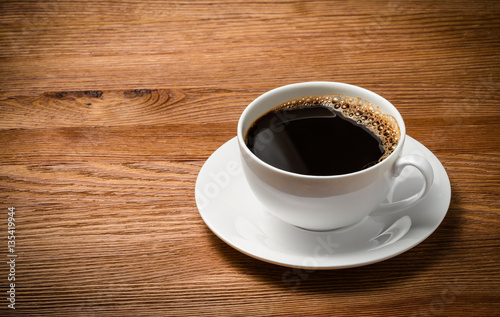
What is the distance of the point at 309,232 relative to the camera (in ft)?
2.59

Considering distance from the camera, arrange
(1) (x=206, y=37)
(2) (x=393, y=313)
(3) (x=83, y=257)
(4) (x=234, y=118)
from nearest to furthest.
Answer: (2) (x=393, y=313) → (3) (x=83, y=257) → (4) (x=234, y=118) → (1) (x=206, y=37)

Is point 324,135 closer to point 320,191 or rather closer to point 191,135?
point 320,191

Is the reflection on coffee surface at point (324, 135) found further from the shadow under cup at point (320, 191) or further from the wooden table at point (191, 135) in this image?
the wooden table at point (191, 135)

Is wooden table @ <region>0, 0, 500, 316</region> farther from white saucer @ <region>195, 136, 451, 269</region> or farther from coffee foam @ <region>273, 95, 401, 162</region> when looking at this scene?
coffee foam @ <region>273, 95, 401, 162</region>

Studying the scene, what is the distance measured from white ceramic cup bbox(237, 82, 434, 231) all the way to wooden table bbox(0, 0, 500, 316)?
0.08 m

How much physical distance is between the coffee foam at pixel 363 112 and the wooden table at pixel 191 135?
167 mm

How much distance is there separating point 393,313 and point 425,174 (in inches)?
7.9

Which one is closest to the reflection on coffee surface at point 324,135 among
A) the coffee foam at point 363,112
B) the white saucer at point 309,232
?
the coffee foam at point 363,112

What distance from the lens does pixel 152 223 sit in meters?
0.86

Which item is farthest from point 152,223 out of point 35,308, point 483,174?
point 483,174

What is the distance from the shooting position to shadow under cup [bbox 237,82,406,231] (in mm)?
690

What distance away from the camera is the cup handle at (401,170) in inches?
28.7

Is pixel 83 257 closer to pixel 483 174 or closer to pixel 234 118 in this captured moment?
pixel 234 118

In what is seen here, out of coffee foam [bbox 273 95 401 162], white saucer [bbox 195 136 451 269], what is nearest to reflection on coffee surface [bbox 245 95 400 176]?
coffee foam [bbox 273 95 401 162]
